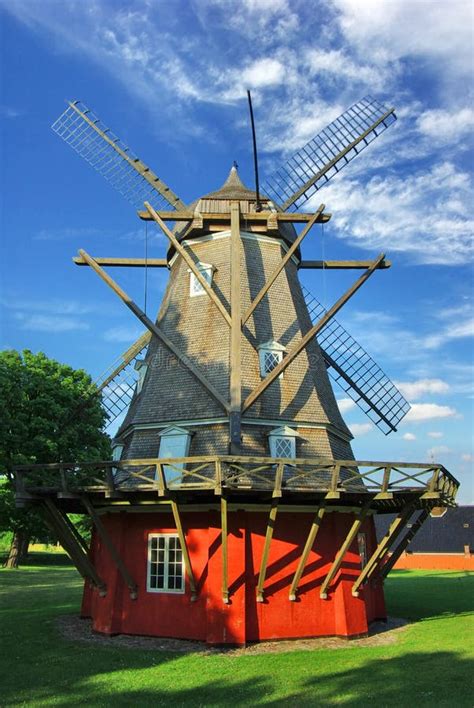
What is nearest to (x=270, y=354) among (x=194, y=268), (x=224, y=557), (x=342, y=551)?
(x=194, y=268)

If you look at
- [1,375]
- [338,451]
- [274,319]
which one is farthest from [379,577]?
[1,375]

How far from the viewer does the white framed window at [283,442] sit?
14.2 m

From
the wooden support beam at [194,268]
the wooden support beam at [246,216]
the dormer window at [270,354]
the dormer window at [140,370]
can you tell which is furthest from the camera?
the dormer window at [140,370]

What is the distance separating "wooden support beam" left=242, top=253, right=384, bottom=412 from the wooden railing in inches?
62.6

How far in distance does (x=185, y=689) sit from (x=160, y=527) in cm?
468

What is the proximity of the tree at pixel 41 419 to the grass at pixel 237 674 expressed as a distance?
13283 mm

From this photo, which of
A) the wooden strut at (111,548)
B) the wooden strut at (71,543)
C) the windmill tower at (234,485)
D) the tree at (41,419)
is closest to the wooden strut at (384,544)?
the windmill tower at (234,485)

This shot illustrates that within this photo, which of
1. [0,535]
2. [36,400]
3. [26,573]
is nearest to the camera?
[36,400]

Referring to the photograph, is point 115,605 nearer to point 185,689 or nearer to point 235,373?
point 185,689

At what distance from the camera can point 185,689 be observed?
9805 millimetres

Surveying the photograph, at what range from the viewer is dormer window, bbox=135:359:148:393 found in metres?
17.2

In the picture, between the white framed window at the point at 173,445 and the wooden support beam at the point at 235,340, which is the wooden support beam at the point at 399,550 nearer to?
the wooden support beam at the point at 235,340

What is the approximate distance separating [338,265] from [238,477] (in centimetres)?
795

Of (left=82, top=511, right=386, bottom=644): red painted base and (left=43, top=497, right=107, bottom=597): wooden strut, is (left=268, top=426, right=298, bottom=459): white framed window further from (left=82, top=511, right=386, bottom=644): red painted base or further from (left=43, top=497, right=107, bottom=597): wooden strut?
(left=43, top=497, right=107, bottom=597): wooden strut
